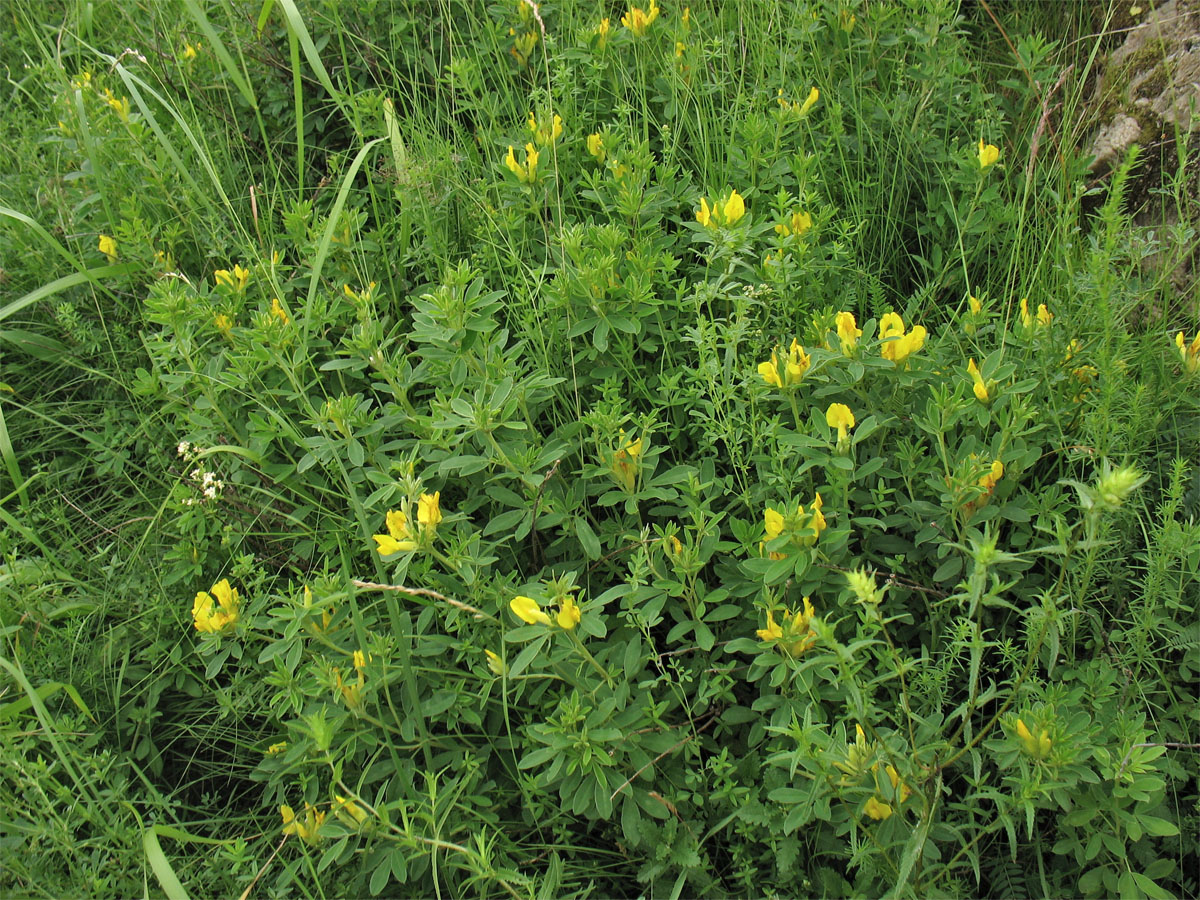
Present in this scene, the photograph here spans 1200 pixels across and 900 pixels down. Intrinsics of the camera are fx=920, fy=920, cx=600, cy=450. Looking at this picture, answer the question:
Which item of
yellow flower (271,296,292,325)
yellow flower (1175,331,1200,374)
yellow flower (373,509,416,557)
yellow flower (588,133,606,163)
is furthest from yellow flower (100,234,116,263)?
yellow flower (1175,331,1200,374)

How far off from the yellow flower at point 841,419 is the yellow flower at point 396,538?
868 millimetres

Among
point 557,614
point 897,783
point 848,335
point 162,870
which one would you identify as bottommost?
point 162,870

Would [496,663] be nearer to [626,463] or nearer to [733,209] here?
[626,463]

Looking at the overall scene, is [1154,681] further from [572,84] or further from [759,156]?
[572,84]

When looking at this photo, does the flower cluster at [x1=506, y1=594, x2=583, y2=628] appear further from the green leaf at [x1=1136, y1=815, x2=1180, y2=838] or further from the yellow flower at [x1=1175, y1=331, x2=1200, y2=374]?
the yellow flower at [x1=1175, y1=331, x2=1200, y2=374]

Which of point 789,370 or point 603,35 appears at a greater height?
point 603,35

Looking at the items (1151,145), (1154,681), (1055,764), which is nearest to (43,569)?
(1055,764)

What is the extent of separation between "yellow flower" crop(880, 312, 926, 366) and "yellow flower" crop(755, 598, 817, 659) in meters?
0.58

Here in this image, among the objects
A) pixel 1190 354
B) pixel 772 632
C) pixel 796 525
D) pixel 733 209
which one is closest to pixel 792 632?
pixel 772 632

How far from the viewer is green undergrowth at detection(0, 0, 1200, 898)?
177 cm

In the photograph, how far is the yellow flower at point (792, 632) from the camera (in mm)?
1737

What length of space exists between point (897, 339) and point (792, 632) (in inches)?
26.0

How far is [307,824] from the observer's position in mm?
1800

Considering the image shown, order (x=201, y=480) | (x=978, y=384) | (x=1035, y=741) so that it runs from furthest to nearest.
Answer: (x=201, y=480) < (x=978, y=384) < (x=1035, y=741)
